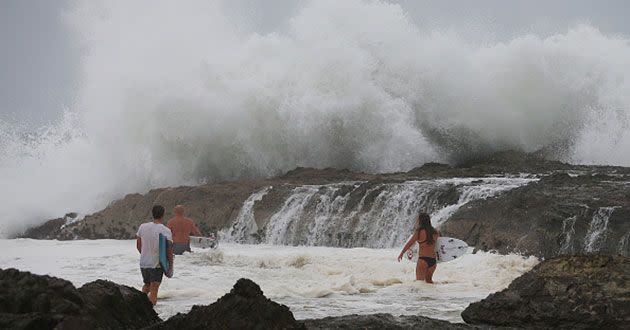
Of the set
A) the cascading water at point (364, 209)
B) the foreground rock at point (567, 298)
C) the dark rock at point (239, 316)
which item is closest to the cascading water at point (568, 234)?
the cascading water at point (364, 209)

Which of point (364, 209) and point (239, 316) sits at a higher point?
point (364, 209)

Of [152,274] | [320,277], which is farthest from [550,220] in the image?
[152,274]

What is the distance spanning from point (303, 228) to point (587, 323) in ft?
39.7

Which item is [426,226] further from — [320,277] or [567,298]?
[567,298]

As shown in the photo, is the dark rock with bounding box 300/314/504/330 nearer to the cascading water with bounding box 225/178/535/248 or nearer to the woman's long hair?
the woman's long hair

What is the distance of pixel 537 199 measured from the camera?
1302cm

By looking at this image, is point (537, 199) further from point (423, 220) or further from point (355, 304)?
point (355, 304)

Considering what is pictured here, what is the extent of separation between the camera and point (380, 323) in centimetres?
505

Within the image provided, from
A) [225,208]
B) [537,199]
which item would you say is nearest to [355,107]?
[225,208]

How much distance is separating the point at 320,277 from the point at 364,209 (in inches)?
245

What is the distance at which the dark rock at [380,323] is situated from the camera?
195 inches

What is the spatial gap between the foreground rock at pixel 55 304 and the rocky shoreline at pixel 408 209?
334 inches

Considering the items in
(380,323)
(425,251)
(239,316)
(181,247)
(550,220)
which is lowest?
(380,323)

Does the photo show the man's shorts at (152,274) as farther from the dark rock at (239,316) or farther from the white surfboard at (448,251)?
the white surfboard at (448,251)
